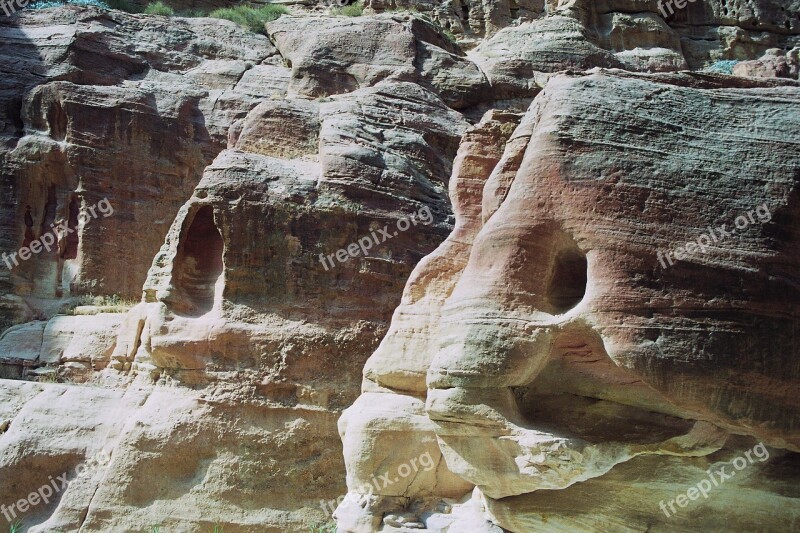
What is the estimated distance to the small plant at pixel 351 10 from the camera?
22781 millimetres

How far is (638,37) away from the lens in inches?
976

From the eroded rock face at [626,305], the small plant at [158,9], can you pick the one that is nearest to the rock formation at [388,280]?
the eroded rock face at [626,305]

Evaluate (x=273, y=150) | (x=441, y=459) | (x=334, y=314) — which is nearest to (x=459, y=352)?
(x=441, y=459)

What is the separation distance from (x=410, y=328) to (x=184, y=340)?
3.82 meters

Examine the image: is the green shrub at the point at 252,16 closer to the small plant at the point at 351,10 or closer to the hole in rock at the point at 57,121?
the small plant at the point at 351,10

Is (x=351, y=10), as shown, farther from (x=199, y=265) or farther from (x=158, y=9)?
(x=199, y=265)

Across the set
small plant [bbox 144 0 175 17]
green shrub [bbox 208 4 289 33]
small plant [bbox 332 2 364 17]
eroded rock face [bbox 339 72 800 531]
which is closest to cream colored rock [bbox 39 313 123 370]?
eroded rock face [bbox 339 72 800 531]

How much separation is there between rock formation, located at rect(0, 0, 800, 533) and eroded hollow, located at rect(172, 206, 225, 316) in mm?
43

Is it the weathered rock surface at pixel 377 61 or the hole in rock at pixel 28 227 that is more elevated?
the weathered rock surface at pixel 377 61

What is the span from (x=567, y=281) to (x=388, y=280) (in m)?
4.52

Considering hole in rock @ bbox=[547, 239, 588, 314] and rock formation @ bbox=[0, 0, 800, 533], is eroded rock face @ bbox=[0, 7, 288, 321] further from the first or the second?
hole in rock @ bbox=[547, 239, 588, 314]

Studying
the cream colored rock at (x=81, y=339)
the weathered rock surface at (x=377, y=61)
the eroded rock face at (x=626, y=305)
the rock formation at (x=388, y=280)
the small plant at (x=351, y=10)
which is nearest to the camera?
the eroded rock face at (x=626, y=305)

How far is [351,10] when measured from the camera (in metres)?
23.0

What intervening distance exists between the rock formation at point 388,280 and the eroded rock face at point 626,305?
2cm
